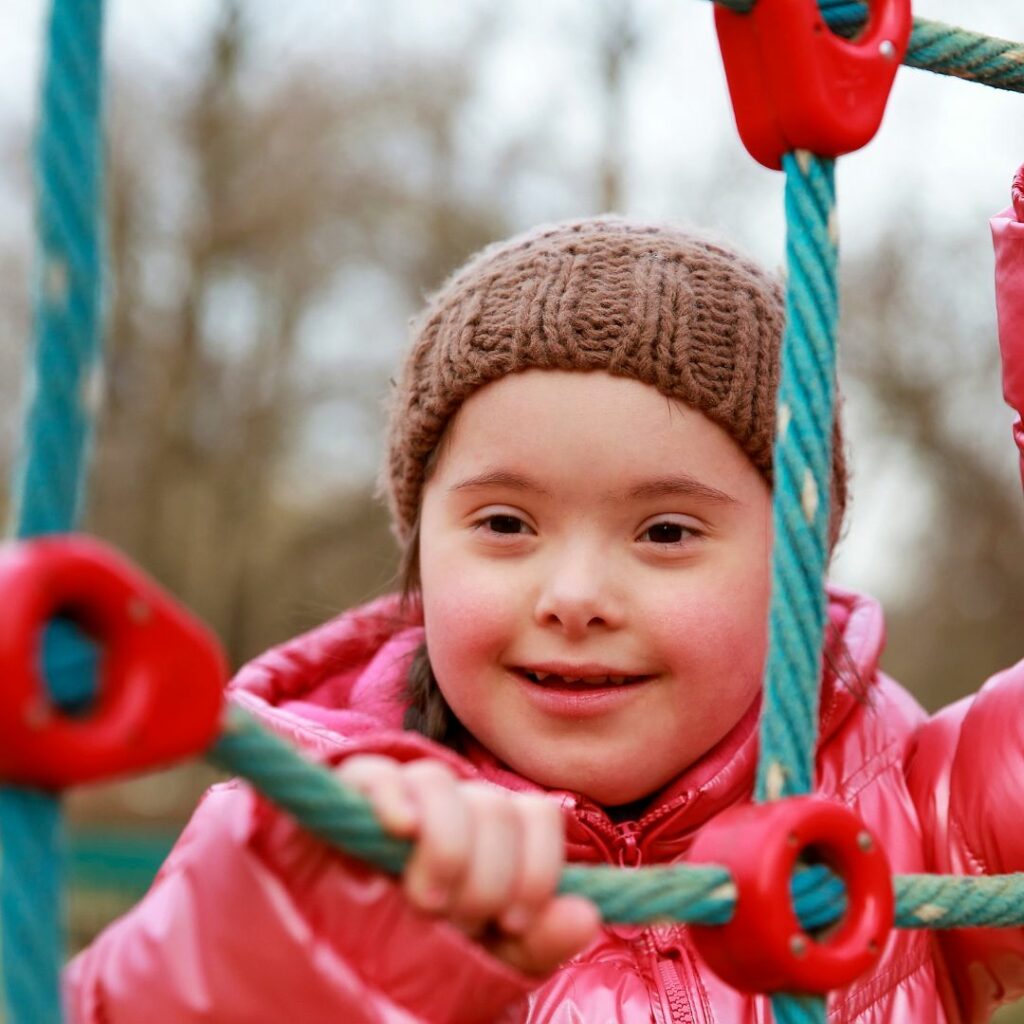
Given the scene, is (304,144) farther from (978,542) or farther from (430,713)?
(430,713)

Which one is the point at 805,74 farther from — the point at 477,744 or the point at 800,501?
the point at 477,744

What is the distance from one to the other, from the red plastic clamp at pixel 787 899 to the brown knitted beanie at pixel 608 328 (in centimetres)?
47

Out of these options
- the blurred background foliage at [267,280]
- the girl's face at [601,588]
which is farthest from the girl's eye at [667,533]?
the blurred background foliage at [267,280]

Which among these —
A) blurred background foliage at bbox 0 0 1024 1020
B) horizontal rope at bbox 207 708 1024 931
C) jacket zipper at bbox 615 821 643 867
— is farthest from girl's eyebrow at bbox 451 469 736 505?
blurred background foliage at bbox 0 0 1024 1020

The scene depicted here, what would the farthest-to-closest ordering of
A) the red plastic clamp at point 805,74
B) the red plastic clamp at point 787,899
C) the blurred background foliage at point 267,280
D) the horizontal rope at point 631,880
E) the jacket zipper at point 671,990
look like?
the blurred background foliage at point 267,280
the jacket zipper at point 671,990
the red plastic clamp at point 805,74
the red plastic clamp at point 787,899
the horizontal rope at point 631,880

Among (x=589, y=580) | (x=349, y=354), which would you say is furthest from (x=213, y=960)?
(x=349, y=354)

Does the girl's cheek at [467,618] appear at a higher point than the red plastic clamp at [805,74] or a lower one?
lower

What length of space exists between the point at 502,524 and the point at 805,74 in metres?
0.44

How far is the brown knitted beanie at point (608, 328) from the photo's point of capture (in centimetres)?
110

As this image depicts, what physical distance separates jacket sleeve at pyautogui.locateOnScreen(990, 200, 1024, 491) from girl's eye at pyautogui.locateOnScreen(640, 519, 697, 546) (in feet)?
0.88

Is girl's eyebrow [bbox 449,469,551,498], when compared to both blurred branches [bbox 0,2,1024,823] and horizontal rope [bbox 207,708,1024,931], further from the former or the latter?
blurred branches [bbox 0,2,1024,823]

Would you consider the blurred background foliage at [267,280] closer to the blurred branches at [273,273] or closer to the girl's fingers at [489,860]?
the blurred branches at [273,273]

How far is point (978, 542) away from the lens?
19.1ft

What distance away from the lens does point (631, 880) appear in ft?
2.16
